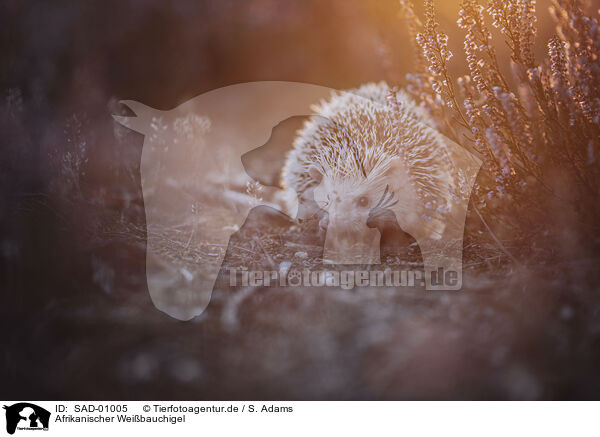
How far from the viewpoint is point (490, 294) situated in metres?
1.68

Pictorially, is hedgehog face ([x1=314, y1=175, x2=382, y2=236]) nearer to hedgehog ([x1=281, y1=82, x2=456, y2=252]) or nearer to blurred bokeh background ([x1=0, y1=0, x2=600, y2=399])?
hedgehog ([x1=281, y1=82, x2=456, y2=252])

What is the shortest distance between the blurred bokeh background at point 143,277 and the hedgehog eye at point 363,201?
37cm

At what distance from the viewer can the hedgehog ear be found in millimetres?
2012

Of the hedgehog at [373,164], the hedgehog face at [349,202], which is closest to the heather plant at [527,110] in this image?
the hedgehog at [373,164]

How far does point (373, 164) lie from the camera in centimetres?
Answer: 193

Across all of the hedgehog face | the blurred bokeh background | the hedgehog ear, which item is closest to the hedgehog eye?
the hedgehog face

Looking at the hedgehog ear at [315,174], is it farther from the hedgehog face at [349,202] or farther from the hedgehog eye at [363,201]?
the hedgehog eye at [363,201]

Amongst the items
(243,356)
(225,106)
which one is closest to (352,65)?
(225,106)

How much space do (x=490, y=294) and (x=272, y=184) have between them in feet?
3.30

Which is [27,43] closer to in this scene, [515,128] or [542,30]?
[515,128]

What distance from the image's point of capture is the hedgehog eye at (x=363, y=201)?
190 centimetres
